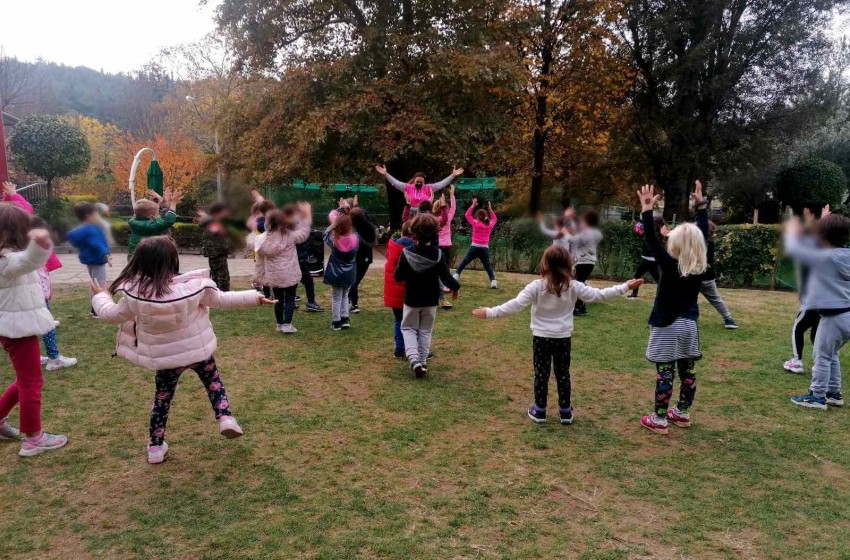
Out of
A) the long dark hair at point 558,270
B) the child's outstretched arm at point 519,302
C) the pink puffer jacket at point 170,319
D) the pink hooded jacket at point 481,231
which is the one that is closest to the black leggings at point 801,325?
the long dark hair at point 558,270

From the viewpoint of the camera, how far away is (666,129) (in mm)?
20391

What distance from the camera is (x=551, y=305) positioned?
4566 millimetres

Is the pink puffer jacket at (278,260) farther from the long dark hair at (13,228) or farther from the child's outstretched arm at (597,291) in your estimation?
the child's outstretched arm at (597,291)

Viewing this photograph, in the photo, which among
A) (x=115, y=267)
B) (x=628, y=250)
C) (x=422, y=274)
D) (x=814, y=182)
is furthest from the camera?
(x=814, y=182)

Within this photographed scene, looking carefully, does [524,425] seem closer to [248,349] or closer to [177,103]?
[248,349]

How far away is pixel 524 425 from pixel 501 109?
14.5 meters

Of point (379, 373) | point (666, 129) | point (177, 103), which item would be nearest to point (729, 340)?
point (379, 373)

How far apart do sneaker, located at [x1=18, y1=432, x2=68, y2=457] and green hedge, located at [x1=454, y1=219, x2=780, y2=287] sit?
9.02 metres

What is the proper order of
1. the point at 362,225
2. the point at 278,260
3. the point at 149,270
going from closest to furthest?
the point at 149,270 → the point at 278,260 → the point at 362,225

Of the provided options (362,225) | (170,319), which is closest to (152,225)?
(362,225)

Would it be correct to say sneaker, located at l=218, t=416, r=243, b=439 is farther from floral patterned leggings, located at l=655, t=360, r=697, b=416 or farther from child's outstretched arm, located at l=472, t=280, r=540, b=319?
floral patterned leggings, located at l=655, t=360, r=697, b=416

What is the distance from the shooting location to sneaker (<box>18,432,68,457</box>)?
411 centimetres

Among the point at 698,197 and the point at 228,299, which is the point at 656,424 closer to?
the point at 698,197

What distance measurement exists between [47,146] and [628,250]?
1969cm
